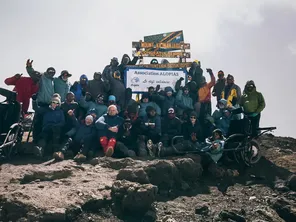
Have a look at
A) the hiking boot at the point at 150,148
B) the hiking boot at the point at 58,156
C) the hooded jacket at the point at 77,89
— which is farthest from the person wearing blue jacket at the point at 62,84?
the hiking boot at the point at 150,148

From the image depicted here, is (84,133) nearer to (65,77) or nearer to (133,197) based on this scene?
(65,77)

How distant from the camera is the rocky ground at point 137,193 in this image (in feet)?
23.8

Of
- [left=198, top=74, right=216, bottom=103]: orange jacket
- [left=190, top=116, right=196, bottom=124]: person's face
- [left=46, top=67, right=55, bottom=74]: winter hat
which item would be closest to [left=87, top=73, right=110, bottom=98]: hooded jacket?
[left=46, top=67, right=55, bottom=74]: winter hat

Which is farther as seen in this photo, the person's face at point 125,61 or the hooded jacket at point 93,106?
the person's face at point 125,61

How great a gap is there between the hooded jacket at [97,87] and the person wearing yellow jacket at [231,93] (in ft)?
14.0

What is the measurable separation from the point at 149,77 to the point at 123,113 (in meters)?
2.74

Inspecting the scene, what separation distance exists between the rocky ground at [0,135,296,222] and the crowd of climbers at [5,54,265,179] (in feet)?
2.41

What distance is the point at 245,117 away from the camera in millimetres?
11945

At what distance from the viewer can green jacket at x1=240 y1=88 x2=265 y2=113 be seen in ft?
39.6

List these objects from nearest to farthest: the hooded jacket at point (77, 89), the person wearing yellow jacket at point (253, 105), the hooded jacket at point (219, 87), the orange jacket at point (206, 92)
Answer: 1. the person wearing yellow jacket at point (253, 105)
2. the hooded jacket at point (77, 89)
3. the orange jacket at point (206, 92)
4. the hooded jacket at point (219, 87)

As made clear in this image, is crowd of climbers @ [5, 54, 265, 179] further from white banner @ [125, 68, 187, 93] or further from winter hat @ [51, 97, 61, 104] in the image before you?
white banner @ [125, 68, 187, 93]

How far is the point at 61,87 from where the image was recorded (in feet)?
39.2

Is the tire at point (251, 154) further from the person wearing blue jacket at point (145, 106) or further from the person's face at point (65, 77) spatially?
the person's face at point (65, 77)

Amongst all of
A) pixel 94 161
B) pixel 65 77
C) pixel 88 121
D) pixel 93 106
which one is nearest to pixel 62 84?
pixel 65 77
